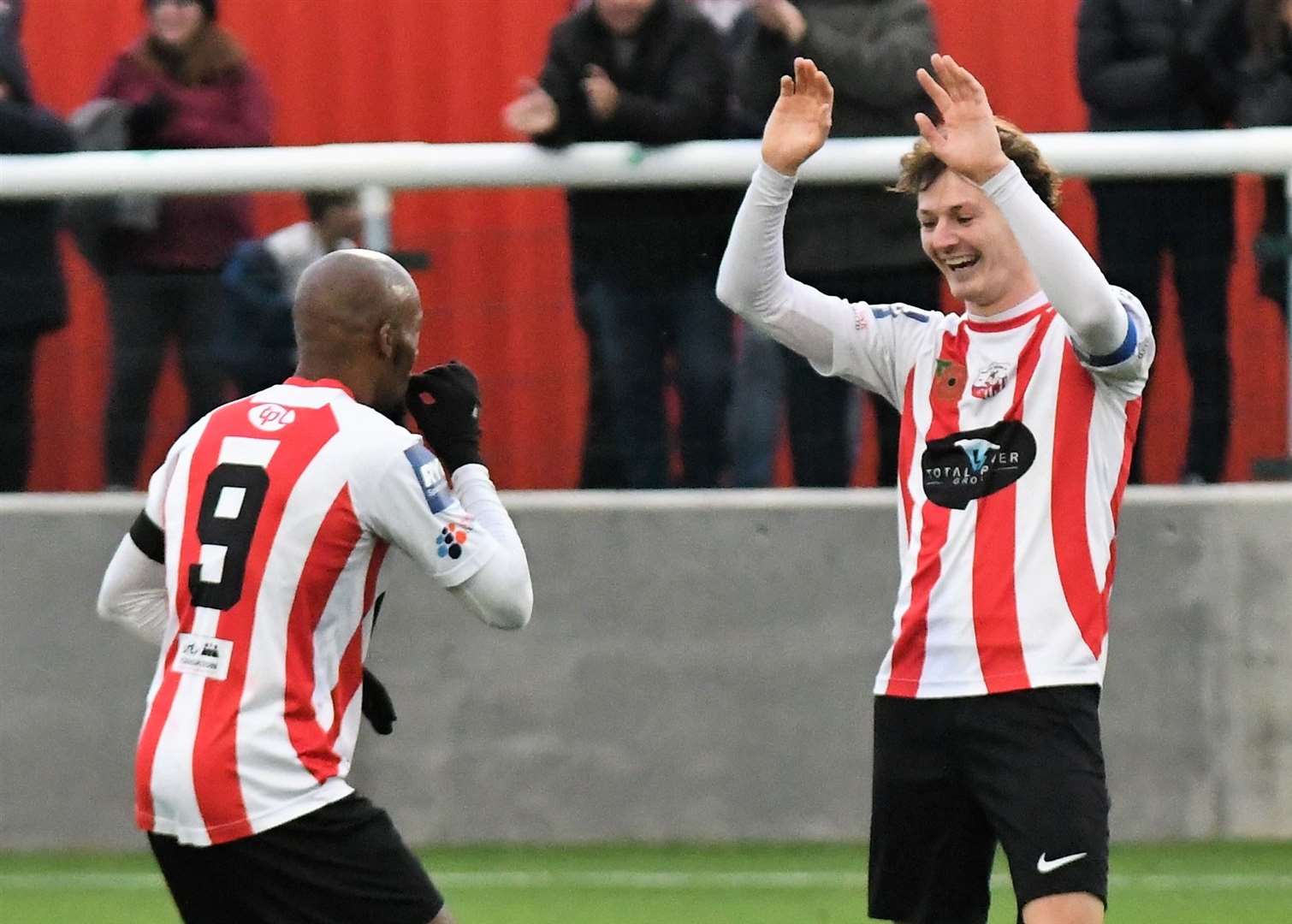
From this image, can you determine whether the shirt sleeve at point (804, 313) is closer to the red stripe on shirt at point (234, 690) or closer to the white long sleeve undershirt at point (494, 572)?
the white long sleeve undershirt at point (494, 572)

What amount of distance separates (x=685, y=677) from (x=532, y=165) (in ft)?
5.56

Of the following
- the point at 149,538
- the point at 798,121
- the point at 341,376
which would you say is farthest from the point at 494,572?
the point at 798,121

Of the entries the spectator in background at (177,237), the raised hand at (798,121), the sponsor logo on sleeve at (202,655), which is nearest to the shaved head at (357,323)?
the sponsor logo on sleeve at (202,655)

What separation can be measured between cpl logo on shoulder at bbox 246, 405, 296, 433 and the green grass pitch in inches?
109

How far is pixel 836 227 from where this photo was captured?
758cm

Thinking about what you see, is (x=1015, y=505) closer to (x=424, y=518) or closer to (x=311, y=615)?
(x=424, y=518)

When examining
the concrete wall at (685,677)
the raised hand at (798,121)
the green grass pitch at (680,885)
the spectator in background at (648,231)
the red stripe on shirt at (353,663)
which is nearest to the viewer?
the red stripe on shirt at (353,663)

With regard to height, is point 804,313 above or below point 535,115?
below

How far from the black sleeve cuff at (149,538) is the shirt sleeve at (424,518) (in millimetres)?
529

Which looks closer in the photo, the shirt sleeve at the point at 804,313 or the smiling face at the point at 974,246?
the smiling face at the point at 974,246

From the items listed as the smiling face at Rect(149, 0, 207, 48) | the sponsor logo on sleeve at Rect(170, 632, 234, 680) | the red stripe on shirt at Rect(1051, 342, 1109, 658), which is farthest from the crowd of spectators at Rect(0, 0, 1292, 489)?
the sponsor logo on sleeve at Rect(170, 632, 234, 680)

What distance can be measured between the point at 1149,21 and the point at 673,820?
9.72 feet

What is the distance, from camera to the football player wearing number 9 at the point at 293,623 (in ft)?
13.3

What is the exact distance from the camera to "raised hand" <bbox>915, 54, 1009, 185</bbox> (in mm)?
4383
